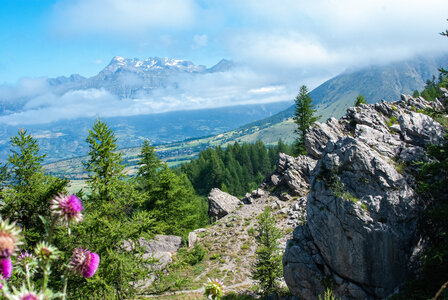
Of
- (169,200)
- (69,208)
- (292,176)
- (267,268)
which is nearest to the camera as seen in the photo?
(69,208)

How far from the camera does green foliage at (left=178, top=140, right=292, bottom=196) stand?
103 metres

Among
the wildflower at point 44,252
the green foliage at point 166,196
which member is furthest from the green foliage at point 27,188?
the green foliage at point 166,196

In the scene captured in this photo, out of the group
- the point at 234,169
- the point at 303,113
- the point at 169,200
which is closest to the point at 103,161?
the point at 169,200

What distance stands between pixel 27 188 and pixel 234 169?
309 ft

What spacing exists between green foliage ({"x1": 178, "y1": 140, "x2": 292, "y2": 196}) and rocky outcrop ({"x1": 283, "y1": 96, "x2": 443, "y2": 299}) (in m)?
75.8

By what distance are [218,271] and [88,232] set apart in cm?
1849

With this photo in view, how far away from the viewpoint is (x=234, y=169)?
353 feet

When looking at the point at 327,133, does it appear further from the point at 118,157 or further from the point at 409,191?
the point at 118,157

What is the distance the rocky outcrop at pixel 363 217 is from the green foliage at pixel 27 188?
55.2 feet

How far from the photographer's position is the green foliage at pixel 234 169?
10269cm

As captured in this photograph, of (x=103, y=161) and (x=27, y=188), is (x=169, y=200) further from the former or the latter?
(x=27, y=188)

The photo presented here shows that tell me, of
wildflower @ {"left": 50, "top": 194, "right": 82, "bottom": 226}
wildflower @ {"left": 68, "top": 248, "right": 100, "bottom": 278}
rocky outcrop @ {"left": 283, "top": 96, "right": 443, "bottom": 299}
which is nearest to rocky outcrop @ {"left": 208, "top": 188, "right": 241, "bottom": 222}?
rocky outcrop @ {"left": 283, "top": 96, "right": 443, "bottom": 299}

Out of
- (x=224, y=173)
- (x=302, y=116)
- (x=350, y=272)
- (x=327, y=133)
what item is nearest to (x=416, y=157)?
(x=350, y=272)

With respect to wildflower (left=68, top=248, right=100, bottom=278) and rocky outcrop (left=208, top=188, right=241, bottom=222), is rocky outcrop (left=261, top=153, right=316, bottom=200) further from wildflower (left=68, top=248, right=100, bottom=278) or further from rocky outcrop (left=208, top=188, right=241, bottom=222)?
wildflower (left=68, top=248, right=100, bottom=278)
